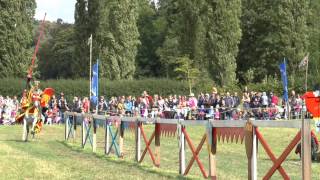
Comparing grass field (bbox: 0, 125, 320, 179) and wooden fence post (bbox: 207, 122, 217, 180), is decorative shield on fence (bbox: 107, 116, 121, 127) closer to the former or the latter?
grass field (bbox: 0, 125, 320, 179)

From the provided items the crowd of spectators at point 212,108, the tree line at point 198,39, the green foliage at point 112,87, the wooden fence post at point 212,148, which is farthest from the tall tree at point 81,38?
the wooden fence post at point 212,148

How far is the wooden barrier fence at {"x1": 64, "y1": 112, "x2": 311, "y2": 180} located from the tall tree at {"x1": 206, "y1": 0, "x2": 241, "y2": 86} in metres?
32.3

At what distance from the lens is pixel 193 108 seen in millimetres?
35156

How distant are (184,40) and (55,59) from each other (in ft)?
127

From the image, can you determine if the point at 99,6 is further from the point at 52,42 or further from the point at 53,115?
the point at 52,42

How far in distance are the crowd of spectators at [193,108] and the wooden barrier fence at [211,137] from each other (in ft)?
42.8

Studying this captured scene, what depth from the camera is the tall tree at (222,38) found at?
2126 inches

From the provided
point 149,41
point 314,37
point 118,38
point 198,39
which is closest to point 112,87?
point 118,38

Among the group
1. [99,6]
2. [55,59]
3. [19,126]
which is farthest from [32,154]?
[55,59]

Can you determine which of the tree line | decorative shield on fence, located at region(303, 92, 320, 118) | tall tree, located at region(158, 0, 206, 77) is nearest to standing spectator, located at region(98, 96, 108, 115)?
the tree line

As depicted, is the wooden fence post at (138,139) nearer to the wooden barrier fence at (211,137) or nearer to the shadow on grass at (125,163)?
the wooden barrier fence at (211,137)

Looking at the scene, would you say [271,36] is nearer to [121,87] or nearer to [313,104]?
[121,87]

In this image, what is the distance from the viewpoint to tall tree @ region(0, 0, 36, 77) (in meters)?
48.6

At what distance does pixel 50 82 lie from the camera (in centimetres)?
4656
